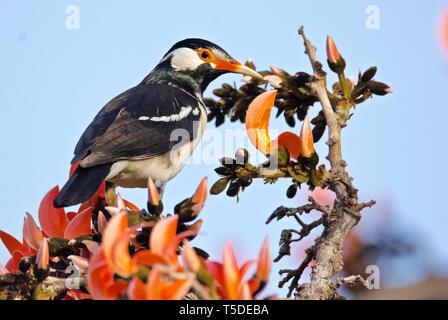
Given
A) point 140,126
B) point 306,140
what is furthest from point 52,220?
point 140,126

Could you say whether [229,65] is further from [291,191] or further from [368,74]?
[291,191]

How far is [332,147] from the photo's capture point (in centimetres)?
263

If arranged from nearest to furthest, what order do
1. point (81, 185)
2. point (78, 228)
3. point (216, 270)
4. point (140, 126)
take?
point (216, 270) → point (78, 228) → point (81, 185) → point (140, 126)

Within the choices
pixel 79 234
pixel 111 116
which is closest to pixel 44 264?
pixel 79 234

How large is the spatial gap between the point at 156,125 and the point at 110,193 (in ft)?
2.70

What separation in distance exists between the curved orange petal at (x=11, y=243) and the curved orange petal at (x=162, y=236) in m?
0.99

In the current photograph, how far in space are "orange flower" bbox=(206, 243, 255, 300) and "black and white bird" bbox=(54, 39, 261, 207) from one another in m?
1.50

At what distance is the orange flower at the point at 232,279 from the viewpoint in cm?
177

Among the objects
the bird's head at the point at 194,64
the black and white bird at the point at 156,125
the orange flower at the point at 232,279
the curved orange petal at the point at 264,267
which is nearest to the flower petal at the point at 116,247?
the orange flower at the point at 232,279

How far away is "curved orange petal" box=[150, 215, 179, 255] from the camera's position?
5.70 feet

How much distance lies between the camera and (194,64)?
5.14 m

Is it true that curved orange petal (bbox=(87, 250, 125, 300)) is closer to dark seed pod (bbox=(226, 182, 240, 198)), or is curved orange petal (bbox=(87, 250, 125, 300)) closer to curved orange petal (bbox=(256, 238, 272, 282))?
curved orange petal (bbox=(256, 238, 272, 282))

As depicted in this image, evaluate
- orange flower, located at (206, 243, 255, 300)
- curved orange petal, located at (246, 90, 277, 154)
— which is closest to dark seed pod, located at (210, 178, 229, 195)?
curved orange petal, located at (246, 90, 277, 154)
